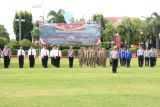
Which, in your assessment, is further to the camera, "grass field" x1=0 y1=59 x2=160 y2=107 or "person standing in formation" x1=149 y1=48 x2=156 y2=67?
"person standing in formation" x1=149 y1=48 x2=156 y2=67

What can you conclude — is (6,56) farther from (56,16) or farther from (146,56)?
(56,16)

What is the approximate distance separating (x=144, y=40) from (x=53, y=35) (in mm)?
49239

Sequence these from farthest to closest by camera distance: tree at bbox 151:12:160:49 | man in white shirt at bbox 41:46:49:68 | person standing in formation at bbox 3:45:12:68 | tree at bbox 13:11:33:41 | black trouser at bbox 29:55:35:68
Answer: tree at bbox 13:11:33:41, tree at bbox 151:12:160:49, man in white shirt at bbox 41:46:49:68, black trouser at bbox 29:55:35:68, person standing in formation at bbox 3:45:12:68

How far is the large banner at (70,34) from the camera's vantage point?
6281cm

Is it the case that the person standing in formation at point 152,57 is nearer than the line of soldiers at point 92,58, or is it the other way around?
the line of soldiers at point 92,58

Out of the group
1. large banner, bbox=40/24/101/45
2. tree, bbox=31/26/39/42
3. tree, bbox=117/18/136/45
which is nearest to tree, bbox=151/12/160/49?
tree, bbox=117/18/136/45

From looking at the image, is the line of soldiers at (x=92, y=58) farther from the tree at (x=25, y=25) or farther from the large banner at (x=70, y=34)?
the tree at (x=25, y=25)

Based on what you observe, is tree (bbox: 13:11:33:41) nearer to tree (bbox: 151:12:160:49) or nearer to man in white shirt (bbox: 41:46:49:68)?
tree (bbox: 151:12:160:49)

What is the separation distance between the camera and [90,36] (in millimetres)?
63688

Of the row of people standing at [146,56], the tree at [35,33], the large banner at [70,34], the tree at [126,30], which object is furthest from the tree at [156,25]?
the row of people standing at [146,56]

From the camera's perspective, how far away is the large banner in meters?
62.8

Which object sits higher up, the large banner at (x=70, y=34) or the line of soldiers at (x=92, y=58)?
the large banner at (x=70, y=34)

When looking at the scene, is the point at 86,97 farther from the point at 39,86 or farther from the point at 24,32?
the point at 24,32

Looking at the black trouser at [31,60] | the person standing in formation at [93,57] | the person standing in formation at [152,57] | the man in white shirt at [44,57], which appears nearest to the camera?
the black trouser at [31,60]
